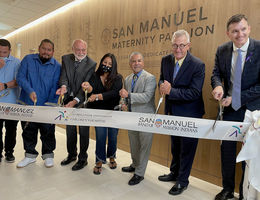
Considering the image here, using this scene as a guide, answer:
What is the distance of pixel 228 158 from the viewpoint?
78.2 inches

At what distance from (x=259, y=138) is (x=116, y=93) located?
1526 mm

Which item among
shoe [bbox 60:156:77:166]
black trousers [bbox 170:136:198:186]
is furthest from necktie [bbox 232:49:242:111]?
shoe [bbox 60:156:77:166]

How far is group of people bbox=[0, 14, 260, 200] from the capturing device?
6.03 feet

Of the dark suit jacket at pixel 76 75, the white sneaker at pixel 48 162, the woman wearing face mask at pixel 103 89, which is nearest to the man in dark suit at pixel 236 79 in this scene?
the woman wearing face mask at pixel 103 89

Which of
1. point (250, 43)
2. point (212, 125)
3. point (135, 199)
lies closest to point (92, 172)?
point (135, 199)

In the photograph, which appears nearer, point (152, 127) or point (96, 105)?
point (152, 127)

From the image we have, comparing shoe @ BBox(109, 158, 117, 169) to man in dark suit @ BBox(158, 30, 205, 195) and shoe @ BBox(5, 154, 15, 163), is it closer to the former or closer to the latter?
man in dark suit @ BBox(158, 30, 205, 195)

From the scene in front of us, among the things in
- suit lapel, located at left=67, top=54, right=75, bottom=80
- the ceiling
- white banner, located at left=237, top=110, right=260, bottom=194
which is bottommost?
white banner, located at left=237, top=110, right=260, bottom=194

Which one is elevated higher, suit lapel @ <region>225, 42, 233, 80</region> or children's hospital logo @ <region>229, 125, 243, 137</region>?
suit lapel @ <region>225, 42, 233, 80</region>

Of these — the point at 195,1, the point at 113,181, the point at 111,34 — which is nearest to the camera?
the point at 113,181

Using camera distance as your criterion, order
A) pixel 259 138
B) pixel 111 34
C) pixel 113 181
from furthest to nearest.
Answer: pixel 111 34 → pixel 113 181 → pixel 259 138

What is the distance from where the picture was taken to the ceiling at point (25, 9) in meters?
4.65

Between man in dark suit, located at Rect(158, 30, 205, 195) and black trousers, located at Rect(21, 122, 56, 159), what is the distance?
64.8 inches

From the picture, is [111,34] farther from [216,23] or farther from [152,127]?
[152,127]
